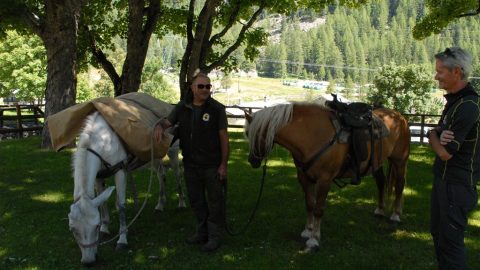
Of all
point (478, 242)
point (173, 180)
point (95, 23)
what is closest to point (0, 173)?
point (173, 180)

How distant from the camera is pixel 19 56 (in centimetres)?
3662

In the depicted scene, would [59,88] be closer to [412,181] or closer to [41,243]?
[41,243]

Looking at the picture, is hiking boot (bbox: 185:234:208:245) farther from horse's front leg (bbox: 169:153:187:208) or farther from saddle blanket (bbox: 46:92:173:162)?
horse's front leg (bbox: 169:153:187:208)

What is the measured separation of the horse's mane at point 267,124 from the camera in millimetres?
4633

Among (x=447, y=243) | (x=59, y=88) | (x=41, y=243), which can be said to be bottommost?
(x=41, y=243)

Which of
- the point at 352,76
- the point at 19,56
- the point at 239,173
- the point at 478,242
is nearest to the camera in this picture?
the point at 478,242

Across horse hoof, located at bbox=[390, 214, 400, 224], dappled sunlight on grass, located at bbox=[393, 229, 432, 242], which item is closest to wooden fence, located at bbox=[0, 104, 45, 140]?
horse hoof, located at bbox=[390, 214, 400, 224]

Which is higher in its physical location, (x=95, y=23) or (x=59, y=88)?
(x=95, y=23)

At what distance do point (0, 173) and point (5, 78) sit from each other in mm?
34148

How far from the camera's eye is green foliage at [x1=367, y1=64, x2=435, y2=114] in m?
64.6

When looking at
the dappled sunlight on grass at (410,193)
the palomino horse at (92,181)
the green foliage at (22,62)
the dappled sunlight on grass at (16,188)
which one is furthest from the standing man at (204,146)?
the green foliage at (22,62)

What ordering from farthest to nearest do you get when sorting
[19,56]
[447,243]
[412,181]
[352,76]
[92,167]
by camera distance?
[352,76], [19,56], [412,181], [92,167], [447,243]

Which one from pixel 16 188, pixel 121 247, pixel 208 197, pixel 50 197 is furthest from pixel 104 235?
pixel 16 188

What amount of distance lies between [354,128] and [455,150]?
1.99 metres
